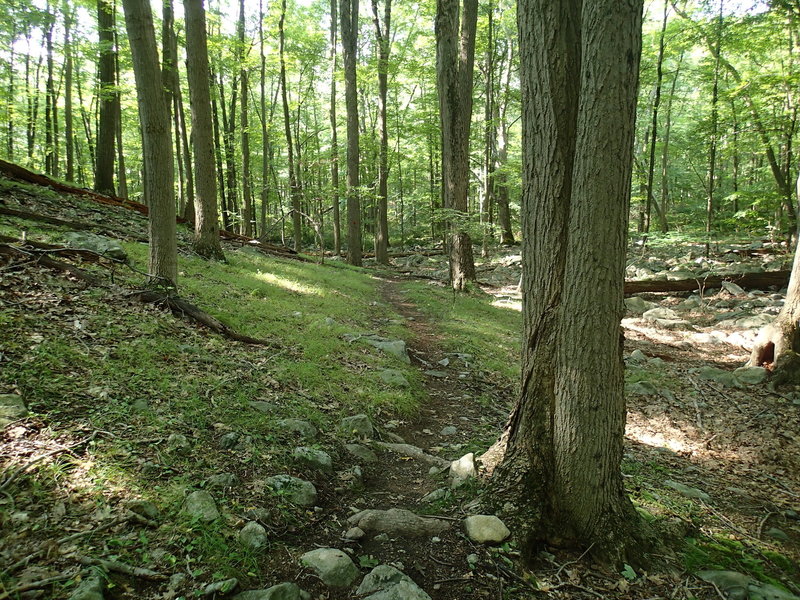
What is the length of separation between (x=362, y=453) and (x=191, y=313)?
9.96ft

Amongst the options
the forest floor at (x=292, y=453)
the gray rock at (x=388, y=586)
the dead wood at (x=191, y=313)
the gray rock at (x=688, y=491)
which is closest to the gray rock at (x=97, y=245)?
the forest floor at (x=292, y=453)

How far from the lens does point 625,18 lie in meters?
2.52

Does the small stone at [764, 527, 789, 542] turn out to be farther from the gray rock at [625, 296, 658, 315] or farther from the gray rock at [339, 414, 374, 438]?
the gray rock at [625, 296, 658, 315]

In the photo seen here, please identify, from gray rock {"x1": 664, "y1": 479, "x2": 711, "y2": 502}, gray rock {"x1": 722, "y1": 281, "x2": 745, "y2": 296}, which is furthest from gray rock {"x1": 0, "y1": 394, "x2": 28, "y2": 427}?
gray rock {"x1": 722, "y1": 281, "x2": 745, "y2": 296}

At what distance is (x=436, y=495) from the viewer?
10.8 feet

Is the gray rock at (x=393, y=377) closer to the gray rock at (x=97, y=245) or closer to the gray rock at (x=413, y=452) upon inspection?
the gray rock at (x=413, y=452)

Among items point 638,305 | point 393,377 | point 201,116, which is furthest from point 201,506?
point 638,305

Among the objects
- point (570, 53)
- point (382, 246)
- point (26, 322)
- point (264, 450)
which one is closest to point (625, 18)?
point (570, 53)

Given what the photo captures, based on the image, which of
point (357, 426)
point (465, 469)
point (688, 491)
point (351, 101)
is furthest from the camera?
point (351, 101)

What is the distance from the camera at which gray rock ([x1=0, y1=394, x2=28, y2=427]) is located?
2.68 m

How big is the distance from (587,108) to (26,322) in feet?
15.7

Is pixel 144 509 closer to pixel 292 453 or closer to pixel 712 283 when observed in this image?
pixel 292 453

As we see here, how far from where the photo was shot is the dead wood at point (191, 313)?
5414mm

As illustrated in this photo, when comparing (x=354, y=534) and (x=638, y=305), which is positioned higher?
(x=638, y=305)
